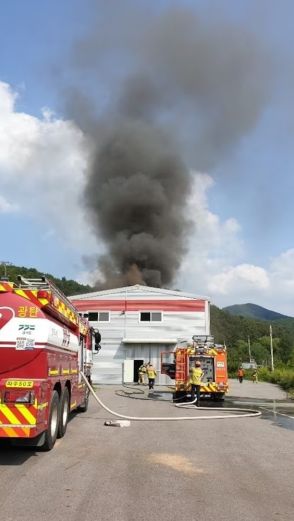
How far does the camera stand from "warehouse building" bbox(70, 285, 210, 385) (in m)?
29.3

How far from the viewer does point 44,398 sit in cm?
654

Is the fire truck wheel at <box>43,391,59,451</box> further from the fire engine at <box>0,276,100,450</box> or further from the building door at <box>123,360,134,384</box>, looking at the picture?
the building door at <box>123,360,134,384</box>

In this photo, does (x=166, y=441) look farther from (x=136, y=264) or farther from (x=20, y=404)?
(x=136, y=264)

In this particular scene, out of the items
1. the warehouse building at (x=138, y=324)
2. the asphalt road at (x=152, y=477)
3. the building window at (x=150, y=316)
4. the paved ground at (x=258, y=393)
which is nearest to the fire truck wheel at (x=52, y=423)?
the asphalt road at (x=152, y=477)

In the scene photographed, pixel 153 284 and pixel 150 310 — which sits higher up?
pixel 153 284

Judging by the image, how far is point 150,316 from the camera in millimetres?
30047

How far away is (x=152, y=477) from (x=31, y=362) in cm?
214

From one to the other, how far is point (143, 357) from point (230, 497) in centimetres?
2468

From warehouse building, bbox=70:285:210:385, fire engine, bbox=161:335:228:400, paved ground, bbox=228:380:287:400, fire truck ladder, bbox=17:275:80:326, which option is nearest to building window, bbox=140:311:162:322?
warehouse building, bbox=70:285:210:385

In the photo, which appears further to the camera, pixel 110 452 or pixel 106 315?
pixel 106 315

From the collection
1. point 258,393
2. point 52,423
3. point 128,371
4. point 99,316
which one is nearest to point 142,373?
point 128,371

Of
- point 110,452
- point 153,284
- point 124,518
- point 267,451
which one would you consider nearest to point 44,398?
point 110,452

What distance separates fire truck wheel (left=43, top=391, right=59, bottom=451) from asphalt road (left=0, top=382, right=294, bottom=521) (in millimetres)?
148

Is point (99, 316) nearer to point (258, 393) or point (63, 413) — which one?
point (258, 393)
